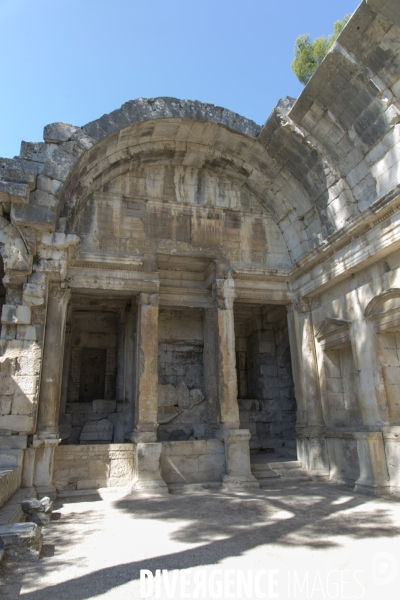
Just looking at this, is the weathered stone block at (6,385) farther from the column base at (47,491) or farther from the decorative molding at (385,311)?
the decorative molding at (385,311)

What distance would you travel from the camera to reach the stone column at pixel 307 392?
28.6ft

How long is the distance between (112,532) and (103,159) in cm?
699

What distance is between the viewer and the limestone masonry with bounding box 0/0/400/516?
23.3 ft

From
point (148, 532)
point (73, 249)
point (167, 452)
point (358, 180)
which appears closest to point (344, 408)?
point (167, 452)

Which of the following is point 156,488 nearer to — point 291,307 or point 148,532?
point 148,532

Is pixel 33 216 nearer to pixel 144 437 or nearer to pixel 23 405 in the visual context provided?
pixel 23 405

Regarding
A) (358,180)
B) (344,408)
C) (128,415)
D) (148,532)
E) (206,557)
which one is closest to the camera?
(206,557)

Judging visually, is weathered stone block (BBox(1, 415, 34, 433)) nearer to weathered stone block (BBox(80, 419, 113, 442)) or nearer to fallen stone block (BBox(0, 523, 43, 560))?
fallen stone block (BBox(0, 523, 43, 560))

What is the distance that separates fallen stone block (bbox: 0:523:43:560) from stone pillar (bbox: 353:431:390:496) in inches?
206

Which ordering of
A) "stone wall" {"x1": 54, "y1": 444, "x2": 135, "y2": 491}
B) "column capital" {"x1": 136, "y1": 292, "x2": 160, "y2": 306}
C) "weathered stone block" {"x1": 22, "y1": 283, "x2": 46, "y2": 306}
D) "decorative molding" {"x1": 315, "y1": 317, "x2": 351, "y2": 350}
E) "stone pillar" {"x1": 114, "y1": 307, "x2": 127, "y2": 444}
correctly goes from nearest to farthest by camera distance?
"weathered stone block" {"x1": 22, "y1": 283, "x2": 46, "y2": 306} < "stone wall" {"x1": 54, "y1": 444, "x2": 135, "y2": 491} < "decorative molding" {"x1": 315, "y1": 317, "x2": 351, "y2": 350} < "column capital" {"x1": 136, "y1": 292, "x2": 160, "y2": 306} < "stone pillar" {"x1": 114, "y1": 307, "x2": 127, "y2": 444}

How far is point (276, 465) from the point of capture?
8875 mm

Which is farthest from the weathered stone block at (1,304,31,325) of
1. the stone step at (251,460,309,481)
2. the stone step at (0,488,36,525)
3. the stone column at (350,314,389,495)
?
the stone column at (350,314,389,495)

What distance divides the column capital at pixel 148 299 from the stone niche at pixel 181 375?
77.0 inches

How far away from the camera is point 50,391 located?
24.9 feet
